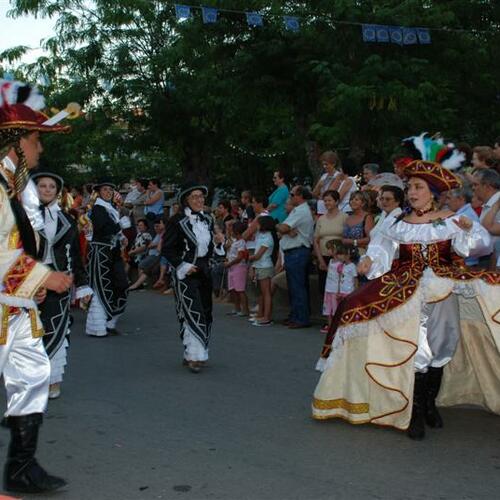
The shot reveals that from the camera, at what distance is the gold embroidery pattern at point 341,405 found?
19.2 ft

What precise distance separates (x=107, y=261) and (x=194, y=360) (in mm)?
2997

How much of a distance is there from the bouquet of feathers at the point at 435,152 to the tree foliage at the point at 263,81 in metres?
8.00

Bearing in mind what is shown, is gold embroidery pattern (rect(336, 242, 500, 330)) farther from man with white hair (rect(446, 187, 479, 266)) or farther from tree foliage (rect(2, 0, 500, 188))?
tree foliage (rect(2, 0, 500, 188))

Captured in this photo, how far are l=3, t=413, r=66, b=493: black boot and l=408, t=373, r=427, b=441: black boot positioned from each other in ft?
7.85

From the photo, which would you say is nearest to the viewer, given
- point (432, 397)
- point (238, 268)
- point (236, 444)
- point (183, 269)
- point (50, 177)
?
point (236, 444)

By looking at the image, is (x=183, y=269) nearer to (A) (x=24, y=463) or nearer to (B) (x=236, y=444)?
(B) (x=236, y=444)

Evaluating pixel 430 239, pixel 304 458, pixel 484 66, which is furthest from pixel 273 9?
pixel 304 458

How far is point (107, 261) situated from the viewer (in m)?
10.6

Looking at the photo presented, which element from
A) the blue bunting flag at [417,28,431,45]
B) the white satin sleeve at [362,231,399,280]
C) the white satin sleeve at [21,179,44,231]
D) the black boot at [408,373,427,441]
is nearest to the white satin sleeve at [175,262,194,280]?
the white satin sleeve at [362,231,399,280]

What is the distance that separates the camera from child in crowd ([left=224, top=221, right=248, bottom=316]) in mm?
11828

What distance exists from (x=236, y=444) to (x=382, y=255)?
1.69 m

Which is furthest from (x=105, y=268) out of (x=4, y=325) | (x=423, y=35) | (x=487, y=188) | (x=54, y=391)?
(x=423, y=35)

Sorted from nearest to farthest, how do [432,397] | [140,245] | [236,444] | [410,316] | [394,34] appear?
1. [236,444]
2. [410,316]
3. [432,397]
4. [394,34]
5. [140,245]

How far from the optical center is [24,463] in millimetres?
4527
